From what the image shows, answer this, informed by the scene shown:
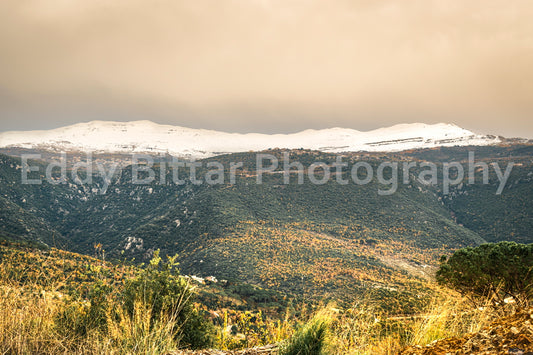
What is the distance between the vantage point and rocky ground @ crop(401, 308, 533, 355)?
208cm

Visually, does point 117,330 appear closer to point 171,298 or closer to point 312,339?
point 171,298

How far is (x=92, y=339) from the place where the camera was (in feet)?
12.5

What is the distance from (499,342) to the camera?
225 cm

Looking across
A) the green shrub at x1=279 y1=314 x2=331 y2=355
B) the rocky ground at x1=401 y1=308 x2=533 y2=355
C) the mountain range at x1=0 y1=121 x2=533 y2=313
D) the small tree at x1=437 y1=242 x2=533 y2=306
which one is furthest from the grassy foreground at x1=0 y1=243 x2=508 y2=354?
the mountain range at x1=0 y1=121 x2=533 y2=313

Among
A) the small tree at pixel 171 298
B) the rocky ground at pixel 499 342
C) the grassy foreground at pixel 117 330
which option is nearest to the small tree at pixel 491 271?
the grassy foreground at pixel 117 330

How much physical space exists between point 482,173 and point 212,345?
171107 millimetres

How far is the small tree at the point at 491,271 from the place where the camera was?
30.3 ft

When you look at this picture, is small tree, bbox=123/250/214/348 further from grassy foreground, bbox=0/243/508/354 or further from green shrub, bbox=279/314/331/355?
green shrub, bbox=279/314/331/355

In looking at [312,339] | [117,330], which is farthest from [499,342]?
[117,330]

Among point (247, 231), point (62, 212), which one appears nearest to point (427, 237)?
point (247, 231)

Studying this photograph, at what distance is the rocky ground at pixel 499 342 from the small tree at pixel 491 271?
8.35 meters

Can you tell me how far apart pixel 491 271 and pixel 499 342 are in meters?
10.5

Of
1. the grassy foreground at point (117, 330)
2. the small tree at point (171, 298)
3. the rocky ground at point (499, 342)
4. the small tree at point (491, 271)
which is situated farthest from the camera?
the small tree at point (491, 271)

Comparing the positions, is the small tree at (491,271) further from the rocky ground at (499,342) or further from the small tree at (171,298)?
the small tree at (171,298)
